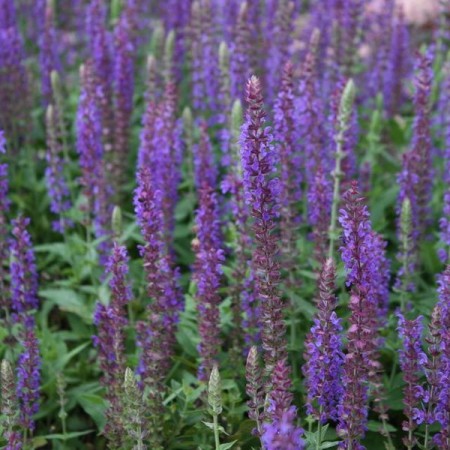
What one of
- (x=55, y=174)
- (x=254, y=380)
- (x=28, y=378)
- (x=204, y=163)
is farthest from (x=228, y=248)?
(x=254, y=380)

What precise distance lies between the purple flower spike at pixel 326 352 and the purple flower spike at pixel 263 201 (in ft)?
0.67

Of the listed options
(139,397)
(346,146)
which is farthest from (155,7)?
(139,397)

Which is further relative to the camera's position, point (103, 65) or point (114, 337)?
point (103, 65)

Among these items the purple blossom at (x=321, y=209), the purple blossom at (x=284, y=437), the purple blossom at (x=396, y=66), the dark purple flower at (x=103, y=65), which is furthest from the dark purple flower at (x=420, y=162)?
the purple blossom at (x=284, y=437)

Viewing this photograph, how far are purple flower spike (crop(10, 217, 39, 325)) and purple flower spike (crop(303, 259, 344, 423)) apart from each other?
7.13 ft

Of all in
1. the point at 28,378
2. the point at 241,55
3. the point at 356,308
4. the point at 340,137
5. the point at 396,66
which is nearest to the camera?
the point at 356,308

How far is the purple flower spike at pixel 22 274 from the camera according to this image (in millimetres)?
5679

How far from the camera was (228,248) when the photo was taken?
23.6ft

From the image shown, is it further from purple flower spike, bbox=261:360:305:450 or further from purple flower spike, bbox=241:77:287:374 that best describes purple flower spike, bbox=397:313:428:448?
purple flower spike, bbox=261:360:305:450

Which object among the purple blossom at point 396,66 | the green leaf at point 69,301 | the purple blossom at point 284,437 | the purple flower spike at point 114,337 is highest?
the purple blossom at point 396,66

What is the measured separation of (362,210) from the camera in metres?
4.18

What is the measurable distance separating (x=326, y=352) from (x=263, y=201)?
34.1 inches

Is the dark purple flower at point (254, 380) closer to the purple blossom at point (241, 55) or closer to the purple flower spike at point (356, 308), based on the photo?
the purple flower spike at point (356, 308)

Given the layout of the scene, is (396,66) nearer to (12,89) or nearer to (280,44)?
(280,44)
